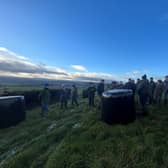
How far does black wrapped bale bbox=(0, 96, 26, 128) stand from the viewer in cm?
994

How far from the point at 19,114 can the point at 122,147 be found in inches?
292

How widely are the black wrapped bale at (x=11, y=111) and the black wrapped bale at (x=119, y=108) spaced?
587cm

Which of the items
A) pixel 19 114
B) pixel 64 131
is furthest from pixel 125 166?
pixel 19 114

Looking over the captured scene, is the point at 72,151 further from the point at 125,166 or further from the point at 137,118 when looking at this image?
the point at 137,118

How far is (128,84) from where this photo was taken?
10.7 meters

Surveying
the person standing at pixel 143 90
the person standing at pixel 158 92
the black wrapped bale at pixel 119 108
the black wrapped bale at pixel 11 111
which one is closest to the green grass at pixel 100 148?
the black wrapped bale at pixel 119 108

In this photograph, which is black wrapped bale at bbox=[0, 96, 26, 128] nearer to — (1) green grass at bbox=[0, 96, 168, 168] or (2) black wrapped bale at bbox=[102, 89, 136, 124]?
(1) green grass at bbox=[0, 96, 168, 168]

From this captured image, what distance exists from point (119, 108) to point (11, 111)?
644 centimetres

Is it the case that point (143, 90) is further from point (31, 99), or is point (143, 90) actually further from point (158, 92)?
point (31, 99)

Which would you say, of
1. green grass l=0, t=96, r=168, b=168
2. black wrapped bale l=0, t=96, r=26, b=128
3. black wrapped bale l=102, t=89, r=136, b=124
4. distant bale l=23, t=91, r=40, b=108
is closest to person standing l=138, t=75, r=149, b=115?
green grass l=0, t=96, r=168, b=168

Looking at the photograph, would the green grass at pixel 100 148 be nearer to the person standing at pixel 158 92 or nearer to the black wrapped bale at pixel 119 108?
the black wrapped bale at pixel 119 108

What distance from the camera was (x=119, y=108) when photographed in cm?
629

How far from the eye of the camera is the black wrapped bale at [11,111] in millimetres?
9938

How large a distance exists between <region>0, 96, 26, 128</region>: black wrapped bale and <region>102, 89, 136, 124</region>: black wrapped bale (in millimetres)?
5867
